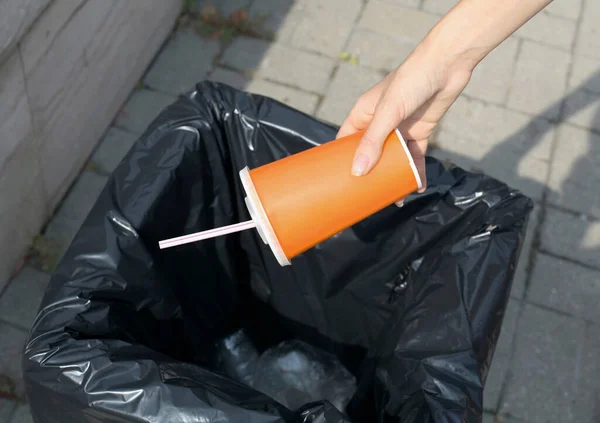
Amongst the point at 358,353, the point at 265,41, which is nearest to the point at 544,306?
the point at 358,353

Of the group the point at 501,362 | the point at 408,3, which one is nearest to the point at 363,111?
the point at 501,362

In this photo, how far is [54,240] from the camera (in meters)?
1.94

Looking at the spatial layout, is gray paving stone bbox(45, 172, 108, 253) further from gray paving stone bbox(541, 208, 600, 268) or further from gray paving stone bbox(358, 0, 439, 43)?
gray paving stone bbox(541, 208, 600, 268)

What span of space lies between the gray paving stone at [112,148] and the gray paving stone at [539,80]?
1438mm

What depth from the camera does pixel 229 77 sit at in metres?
2.40

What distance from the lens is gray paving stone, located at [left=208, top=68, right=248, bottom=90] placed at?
2387mm

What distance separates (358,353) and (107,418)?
793 mm

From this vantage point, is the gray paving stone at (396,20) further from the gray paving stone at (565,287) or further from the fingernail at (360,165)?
the fingernail at (360,165)

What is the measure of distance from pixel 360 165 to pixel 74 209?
50.0 inches

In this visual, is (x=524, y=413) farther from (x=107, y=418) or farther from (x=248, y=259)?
(x=107, y=418)

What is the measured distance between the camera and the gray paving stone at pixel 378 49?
99.0 inches

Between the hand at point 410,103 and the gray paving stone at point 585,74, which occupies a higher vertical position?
the hand at point 410,103

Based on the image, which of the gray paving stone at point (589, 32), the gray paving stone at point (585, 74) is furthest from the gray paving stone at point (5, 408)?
the gray paving stone at point (589, 32)

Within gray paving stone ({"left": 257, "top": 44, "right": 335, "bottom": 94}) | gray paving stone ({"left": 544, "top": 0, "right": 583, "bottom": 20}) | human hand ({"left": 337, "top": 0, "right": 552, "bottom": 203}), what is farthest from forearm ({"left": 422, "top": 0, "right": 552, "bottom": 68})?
gray paving stone ({"left": 544, "top": 0, "right": 583, "bottom": 20})
